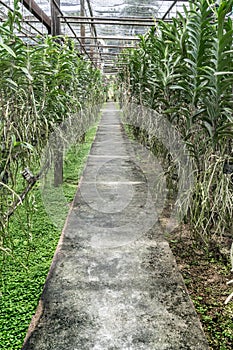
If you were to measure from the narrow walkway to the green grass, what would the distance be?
0.20 ft

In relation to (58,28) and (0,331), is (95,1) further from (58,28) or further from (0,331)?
(0,331)

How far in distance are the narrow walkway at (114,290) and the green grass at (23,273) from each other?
0.20 feet

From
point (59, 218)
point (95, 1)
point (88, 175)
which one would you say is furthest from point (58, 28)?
point (95, 1)

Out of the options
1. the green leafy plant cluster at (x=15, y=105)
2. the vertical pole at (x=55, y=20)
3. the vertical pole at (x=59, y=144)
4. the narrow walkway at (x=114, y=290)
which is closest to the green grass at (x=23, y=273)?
the narrow walkway at (x=114, y=290)

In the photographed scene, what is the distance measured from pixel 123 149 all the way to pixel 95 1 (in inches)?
108

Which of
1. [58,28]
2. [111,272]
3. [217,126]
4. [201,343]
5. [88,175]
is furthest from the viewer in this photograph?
[88,175]

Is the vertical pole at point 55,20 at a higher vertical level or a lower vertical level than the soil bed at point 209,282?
higher

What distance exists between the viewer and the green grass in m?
1.50

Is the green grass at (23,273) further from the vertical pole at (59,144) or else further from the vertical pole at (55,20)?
the vertical pole at (55,20)

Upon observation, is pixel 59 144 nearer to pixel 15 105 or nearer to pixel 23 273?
pixel 15 105

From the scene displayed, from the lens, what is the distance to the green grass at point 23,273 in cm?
150

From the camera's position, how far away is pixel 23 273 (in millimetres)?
1977

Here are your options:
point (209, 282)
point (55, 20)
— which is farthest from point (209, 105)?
point (55, 20)

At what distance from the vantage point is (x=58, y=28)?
3.69 m
